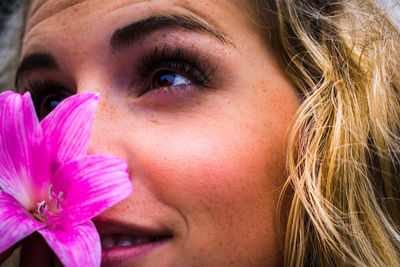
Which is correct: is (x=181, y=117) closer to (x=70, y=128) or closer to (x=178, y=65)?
(x=178, y=65)

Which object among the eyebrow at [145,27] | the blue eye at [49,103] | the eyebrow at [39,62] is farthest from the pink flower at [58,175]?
the blue eye at [49,103]

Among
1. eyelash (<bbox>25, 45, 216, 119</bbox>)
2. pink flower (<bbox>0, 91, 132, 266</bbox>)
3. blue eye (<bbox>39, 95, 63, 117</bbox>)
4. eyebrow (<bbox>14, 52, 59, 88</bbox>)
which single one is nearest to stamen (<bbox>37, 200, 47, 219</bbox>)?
pink flower (<bbox>0, 91, 132, 266</bbox>)

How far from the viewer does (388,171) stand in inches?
45.9

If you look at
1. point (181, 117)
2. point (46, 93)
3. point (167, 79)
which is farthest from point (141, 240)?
point (46, 93)

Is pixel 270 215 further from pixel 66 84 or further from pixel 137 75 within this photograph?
pixel 66 84

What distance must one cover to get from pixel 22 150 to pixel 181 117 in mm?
431

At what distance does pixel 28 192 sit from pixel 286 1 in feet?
3.30

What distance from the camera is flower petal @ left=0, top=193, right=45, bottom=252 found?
26.6 inches

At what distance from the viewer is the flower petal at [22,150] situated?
80 centimetres

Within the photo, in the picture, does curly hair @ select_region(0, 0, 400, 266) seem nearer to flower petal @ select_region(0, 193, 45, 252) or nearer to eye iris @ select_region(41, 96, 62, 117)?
flower petal @ select_region(0, 193, 45, 252)

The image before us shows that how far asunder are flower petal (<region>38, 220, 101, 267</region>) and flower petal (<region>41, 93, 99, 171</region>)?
154 mm

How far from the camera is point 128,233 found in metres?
0.95

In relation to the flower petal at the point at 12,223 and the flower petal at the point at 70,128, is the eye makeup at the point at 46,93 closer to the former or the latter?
the flower petal at the point at 70,128

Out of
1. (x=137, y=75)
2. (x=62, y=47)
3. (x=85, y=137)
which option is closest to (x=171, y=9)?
(x=137, y=75)
